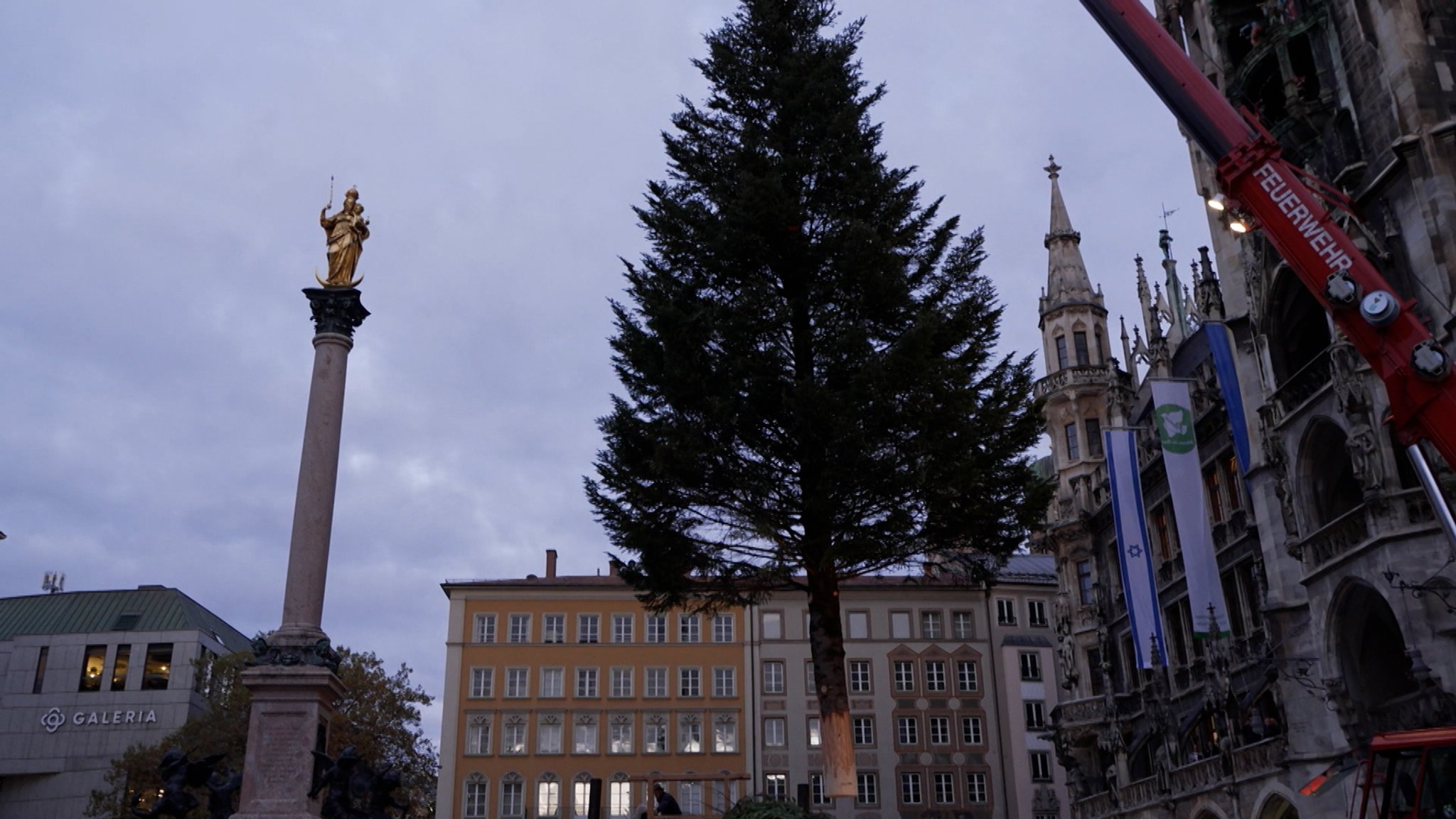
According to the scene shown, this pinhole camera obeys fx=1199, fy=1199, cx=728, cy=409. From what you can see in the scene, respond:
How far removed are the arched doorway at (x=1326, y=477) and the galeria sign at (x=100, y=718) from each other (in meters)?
55.5

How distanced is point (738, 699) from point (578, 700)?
8968 mm

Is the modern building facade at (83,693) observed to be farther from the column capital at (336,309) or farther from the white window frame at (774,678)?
the column capital at (336,309)

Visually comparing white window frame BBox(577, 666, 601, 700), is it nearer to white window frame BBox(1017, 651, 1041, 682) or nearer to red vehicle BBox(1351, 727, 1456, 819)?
white window frame BBox(1017, 651, 1041, 682)

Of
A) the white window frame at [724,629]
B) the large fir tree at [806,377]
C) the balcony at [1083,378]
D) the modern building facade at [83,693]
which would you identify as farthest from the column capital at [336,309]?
the white window frame at [724,629]

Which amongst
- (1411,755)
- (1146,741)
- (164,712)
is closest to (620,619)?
(164,712)

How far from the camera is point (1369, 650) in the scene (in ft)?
89.4

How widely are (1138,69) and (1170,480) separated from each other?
1457 cm

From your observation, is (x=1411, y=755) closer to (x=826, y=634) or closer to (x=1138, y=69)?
(x=826, y=634)

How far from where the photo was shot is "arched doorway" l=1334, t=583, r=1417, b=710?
26.8m

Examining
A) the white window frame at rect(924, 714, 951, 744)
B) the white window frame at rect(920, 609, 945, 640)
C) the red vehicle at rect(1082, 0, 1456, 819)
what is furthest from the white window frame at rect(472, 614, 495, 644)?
the red vehicle at rect(1082, 0, 1456, 819)

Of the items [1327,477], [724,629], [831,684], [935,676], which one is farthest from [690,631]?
[831,684]

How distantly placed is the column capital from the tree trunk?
1249cm

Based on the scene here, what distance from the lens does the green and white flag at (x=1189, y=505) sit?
32656mm

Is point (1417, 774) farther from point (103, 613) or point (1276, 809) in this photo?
point (103, 613)
